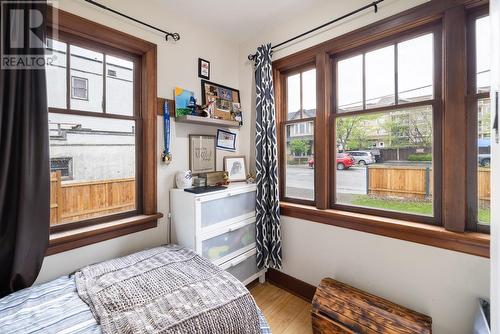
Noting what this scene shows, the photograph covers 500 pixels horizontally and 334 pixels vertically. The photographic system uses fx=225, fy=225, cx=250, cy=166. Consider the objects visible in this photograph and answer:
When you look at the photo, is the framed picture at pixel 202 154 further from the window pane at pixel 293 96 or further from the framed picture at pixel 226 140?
the window pane at pixel 293 96

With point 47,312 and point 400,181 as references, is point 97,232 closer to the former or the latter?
point 47,312

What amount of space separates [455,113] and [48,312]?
2507 mm

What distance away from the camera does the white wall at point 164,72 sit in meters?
1.54

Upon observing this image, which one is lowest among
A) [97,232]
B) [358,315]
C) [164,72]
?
[358,315]

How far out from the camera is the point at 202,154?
223 centimetres

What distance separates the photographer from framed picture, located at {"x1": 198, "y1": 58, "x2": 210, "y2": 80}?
220cm

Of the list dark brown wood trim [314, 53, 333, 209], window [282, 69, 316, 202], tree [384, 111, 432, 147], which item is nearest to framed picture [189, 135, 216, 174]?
window [282, 69, 316, 202]

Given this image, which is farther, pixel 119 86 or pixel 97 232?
pixel 119 86

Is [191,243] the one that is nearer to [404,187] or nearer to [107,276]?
[107,276]

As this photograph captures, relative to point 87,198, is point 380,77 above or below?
above

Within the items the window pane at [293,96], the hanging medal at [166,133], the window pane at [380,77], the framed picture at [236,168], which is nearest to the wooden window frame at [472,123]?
the window pane at [380,77]

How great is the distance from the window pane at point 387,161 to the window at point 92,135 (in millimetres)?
1798

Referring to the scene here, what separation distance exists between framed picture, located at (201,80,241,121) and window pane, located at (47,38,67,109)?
3.49 ft

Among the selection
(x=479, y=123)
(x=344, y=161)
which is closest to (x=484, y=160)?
(x=479, y=123)
